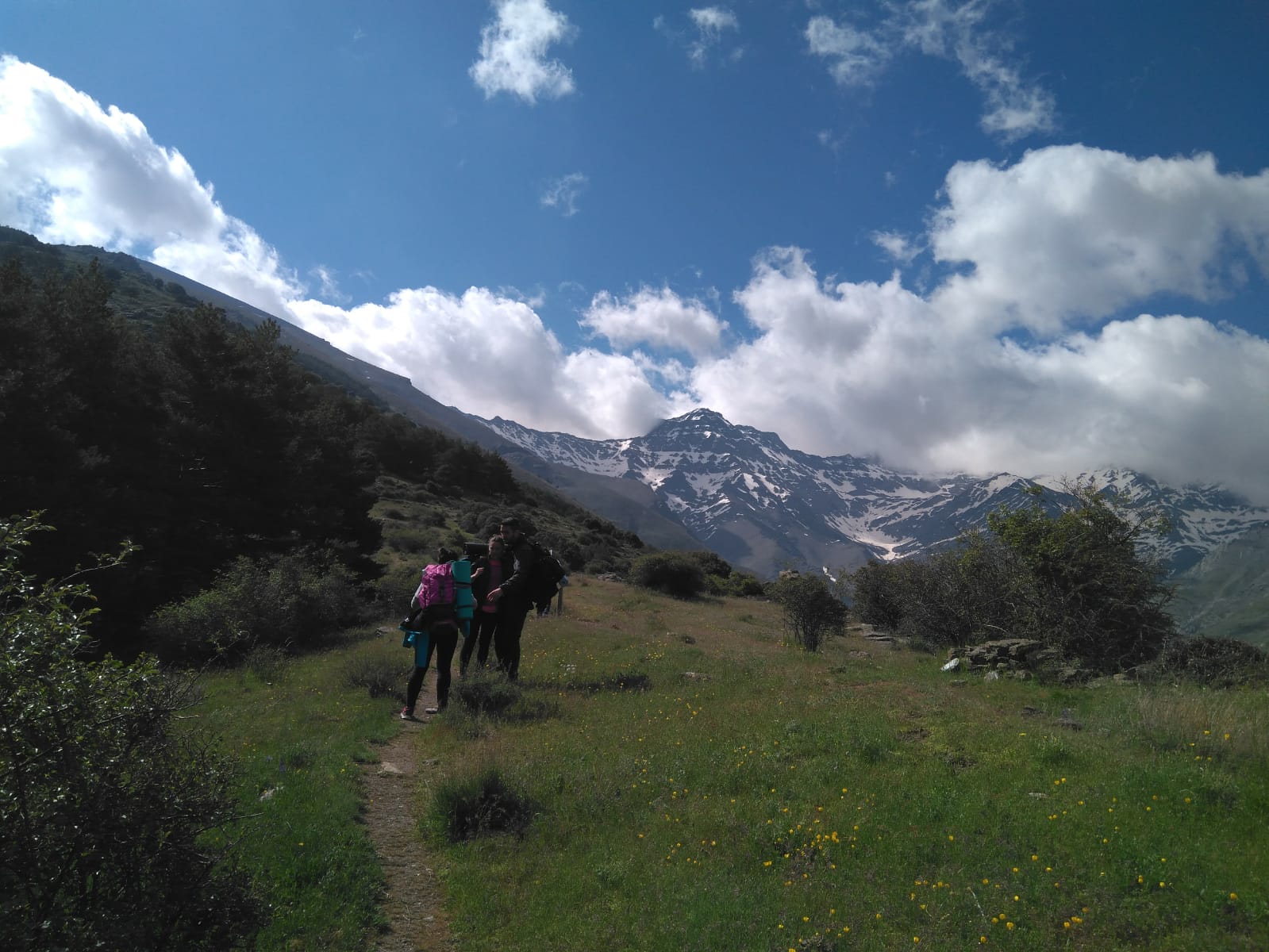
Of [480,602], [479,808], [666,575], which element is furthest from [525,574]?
[666,575]

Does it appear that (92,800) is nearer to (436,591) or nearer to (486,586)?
(436,591)

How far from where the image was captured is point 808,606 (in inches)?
758

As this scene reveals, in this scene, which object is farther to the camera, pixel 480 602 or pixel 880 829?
pixel 480 602

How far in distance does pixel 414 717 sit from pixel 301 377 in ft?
86.3

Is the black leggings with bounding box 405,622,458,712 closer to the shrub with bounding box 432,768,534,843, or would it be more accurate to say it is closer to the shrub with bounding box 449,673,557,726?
the shrub with bounding box 449,673,557,726

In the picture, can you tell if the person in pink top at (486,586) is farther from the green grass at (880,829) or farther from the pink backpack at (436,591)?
the green grass at (880,829)

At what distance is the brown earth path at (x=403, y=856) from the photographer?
506 cm

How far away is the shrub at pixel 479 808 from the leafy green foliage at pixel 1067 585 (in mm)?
12571

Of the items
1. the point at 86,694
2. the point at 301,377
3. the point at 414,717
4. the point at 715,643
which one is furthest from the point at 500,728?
the point at 301,377

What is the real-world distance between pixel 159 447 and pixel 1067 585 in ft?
98.0

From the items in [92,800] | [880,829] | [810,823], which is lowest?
[810,823]

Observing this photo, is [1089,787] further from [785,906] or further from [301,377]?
[301,377]

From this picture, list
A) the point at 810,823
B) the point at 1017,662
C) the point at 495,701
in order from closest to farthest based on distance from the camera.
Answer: the point at 810,823, the point at 495,701, the point at 1017,662

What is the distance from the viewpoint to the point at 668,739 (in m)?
8.94
